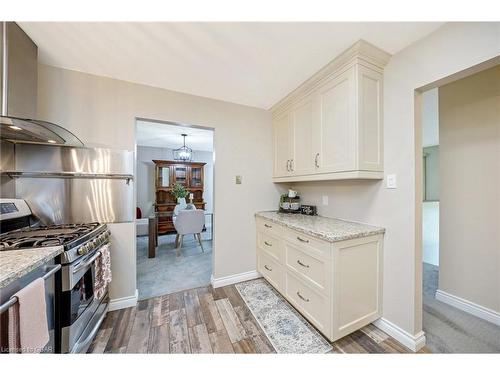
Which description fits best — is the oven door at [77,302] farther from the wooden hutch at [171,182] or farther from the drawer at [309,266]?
the wooden hutch at [171,182]

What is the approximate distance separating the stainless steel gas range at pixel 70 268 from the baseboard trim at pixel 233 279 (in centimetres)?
109

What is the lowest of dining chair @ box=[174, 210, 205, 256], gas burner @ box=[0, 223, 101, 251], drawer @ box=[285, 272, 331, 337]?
drawer @ box=[285, 272, 331, 337]

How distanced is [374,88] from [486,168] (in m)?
1.26

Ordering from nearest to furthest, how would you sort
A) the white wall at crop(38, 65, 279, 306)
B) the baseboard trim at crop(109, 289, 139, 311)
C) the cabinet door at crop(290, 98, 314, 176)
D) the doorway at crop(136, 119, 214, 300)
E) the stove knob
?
1. the stove knob
2. the white wall at crop(38, 65, 279, 306)
3. the baseboard trim at crop(109, 289, 139, 311)
4. the cabinet door at crop(290, 98, 314, 176)
5. the doorway at crop(136, 119, 214, 300)

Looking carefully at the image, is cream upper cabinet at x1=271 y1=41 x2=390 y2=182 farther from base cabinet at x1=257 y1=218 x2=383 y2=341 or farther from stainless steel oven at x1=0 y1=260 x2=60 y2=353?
stainless steel oven at x1=0 y1=260 x2=60 y2=353

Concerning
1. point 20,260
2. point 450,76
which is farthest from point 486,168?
point 20,260

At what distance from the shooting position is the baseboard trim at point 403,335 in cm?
136

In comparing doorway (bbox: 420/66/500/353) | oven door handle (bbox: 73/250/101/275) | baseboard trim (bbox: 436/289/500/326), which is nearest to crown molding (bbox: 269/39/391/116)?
doorway (bbox: 420/66/500/353)

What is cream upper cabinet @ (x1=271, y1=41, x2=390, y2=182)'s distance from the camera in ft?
4.76

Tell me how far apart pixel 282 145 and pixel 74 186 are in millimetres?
2274

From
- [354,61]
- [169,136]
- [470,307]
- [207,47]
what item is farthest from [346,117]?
[169,136]

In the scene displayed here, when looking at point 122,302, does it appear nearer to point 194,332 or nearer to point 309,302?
point 194,332

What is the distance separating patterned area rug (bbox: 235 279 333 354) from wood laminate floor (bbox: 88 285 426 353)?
0.07 metres

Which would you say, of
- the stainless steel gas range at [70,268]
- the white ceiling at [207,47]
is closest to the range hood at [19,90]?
the white ceiling at [207,47]
